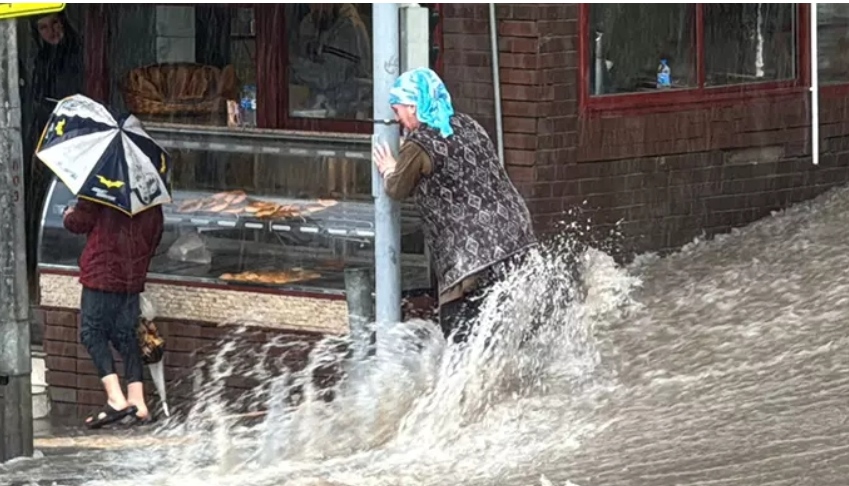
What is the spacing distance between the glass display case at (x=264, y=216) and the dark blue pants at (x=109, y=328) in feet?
1.94

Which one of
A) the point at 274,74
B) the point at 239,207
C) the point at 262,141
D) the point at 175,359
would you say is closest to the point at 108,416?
the point at 175,359

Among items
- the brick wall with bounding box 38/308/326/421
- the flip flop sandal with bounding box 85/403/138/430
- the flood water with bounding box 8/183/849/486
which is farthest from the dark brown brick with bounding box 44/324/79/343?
the flood water with bounding box 8/183/849/486

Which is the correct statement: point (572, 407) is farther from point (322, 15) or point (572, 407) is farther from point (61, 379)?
point (322, 15)

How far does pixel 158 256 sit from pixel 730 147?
366 cm

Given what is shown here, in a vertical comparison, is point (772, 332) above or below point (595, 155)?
below

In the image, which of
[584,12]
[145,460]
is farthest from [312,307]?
[584,12]

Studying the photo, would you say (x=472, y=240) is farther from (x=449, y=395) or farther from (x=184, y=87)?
(x=184, y=87)

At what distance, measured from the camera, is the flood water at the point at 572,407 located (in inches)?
295

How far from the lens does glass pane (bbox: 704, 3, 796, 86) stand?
11648 millimetres

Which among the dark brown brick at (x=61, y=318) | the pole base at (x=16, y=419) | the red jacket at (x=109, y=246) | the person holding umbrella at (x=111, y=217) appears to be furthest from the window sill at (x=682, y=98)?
the pole base at (x=16, y=419)

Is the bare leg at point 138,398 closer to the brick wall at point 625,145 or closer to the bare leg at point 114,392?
the bare leg at point 114,392

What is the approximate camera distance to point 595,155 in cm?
1086

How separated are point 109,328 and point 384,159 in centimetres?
269

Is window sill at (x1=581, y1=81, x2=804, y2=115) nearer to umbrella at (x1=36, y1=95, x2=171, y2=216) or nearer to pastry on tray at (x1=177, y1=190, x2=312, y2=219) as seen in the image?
pastry on tray at (x1=177, y1=190, x2=312, y2=219)
